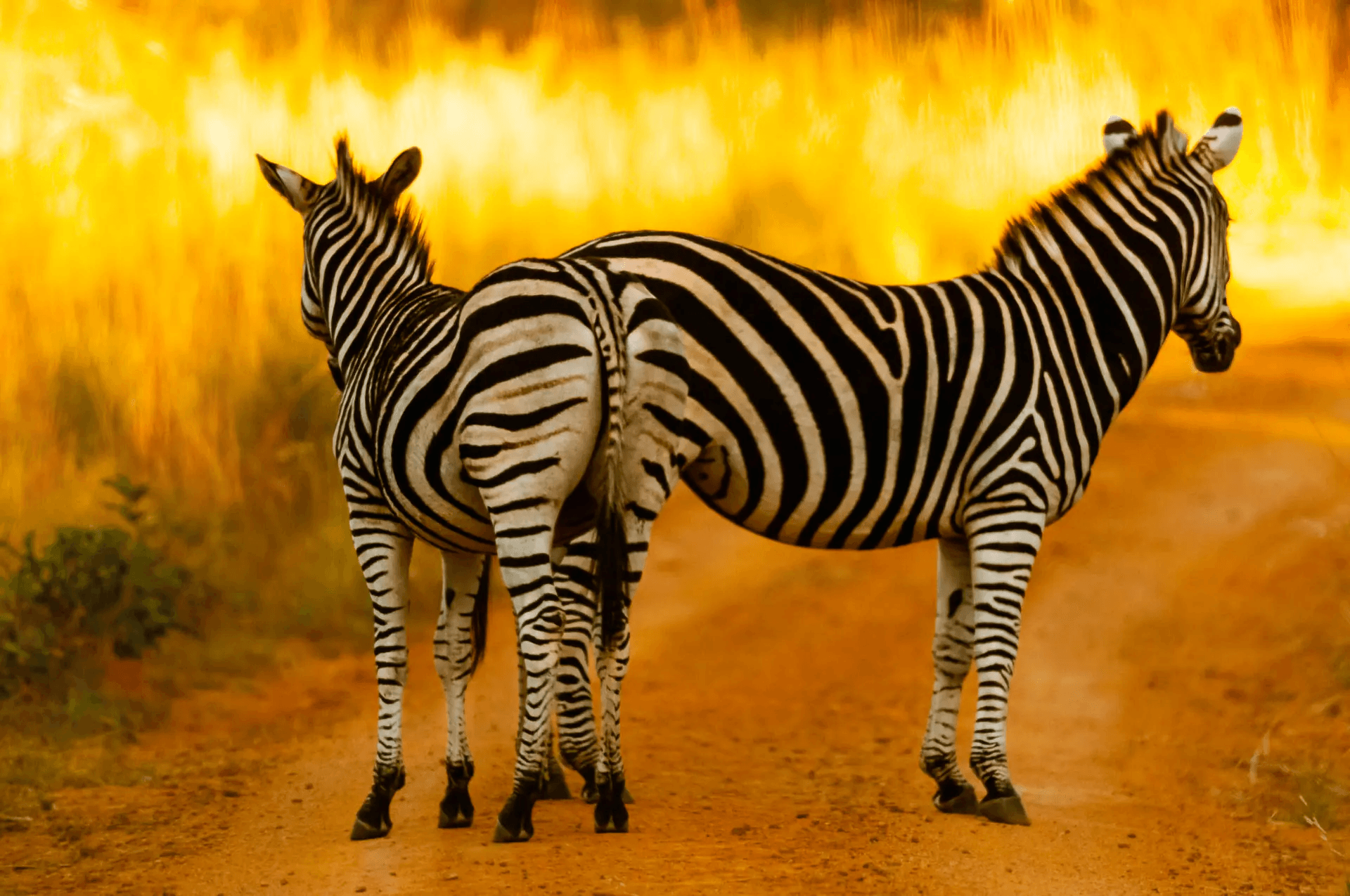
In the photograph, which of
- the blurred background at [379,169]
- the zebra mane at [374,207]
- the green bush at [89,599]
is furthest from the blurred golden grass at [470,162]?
the zebra mane at [374,207]

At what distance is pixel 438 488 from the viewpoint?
5.61 meters

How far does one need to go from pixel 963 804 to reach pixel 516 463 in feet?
8.31

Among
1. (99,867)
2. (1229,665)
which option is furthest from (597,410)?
(1229,665)

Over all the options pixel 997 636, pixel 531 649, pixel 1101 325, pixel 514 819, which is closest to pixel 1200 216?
pixel 1101 325

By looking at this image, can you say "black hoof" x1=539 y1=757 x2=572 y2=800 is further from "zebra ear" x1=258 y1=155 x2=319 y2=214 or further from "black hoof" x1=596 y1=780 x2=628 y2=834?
"zebra ear" x1=258 y1=155 x2=319 y2=214

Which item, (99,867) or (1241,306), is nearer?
(99,867)

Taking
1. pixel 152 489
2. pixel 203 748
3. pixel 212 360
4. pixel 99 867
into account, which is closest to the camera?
pixel 99 867

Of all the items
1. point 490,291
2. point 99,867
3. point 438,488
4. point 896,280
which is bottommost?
point 99,867

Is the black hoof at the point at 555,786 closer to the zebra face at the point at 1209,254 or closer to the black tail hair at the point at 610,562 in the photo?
the black tail hair at the point at 610,562

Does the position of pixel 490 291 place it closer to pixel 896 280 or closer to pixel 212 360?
pixel 212 360

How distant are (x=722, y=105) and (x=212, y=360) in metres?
5.99

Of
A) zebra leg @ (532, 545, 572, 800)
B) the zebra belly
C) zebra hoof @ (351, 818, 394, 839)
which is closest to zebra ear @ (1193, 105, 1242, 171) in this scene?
the zebra belly

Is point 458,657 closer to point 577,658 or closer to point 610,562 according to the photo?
point 577,658

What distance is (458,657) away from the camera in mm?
6215
